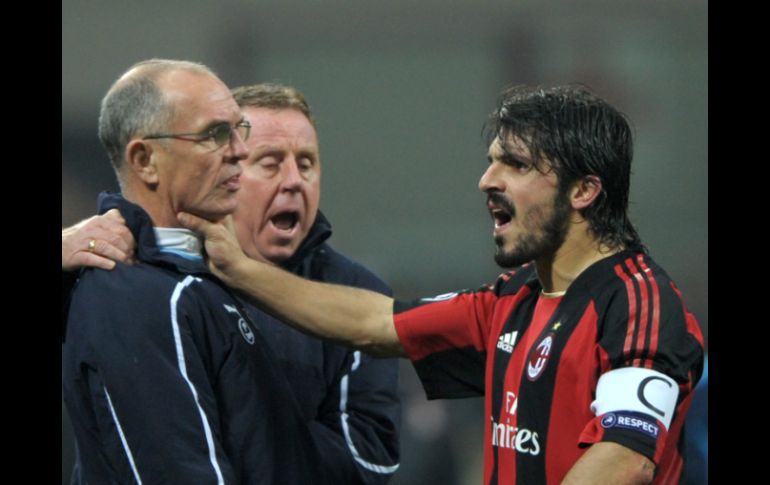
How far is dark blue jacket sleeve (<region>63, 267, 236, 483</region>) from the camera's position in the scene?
10.3ft

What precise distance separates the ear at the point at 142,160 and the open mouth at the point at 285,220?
1.09 metres

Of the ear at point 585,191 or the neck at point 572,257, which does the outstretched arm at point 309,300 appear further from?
the ear at point 585,191

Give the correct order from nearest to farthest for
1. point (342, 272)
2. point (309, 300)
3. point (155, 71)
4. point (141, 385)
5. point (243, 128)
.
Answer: point (141, 385)
point (155, 71)
point (243, 128)
point (309, 300)
point (342, 272)

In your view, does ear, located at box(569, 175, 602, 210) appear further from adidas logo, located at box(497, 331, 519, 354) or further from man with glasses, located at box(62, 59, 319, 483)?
man with glasses, located at box(62, 59, 319, 483)

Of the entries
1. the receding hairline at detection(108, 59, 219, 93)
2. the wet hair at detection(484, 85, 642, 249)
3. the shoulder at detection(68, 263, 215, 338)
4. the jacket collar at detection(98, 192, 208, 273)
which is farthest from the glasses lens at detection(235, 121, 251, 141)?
the wet hair at detection(484, 85, 642, 249)

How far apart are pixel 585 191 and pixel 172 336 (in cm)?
138

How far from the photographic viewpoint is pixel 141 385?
3145mm

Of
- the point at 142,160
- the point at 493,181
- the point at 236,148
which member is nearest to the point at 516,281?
the point at 493,181

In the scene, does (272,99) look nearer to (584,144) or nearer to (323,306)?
(323,306)

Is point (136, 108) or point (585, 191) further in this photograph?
point (585, 191)

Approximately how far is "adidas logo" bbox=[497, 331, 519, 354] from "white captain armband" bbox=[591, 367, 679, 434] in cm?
51

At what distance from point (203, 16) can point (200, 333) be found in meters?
7.23

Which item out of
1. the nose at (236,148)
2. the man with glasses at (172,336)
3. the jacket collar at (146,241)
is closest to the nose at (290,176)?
→ the man with glasses at (172,336)

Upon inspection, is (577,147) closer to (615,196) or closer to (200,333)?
(615,196)
